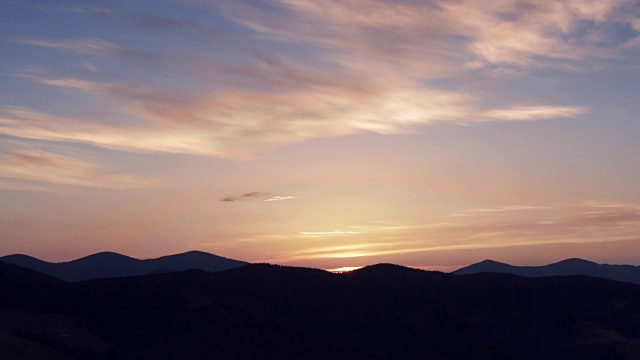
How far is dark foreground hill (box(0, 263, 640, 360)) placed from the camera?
175 feet

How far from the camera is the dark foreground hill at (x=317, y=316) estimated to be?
175ft

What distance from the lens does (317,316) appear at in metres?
70.6

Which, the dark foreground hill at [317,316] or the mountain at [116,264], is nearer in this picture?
the dark foreground hill at [317,316]

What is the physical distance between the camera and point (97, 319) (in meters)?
58.8

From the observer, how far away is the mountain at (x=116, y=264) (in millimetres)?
156625

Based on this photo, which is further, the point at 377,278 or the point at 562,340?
the point at 377,278

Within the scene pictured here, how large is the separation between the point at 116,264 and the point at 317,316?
110m

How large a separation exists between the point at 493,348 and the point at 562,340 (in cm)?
986

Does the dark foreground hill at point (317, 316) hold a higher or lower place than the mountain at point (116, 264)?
lower

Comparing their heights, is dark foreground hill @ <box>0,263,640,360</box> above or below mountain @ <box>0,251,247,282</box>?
below

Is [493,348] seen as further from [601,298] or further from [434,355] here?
[601,298]

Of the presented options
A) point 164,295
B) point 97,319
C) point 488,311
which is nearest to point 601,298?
point 488,311

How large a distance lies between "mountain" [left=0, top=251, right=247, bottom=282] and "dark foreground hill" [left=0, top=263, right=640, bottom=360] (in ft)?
266

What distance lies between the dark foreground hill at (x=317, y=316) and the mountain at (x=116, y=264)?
266ft
